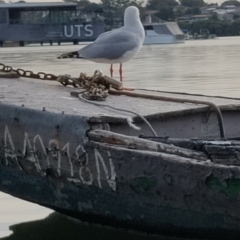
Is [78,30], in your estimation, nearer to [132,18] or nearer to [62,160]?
[132,18]

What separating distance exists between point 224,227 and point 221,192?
0.20 metres

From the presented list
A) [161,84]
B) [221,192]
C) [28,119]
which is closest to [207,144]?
[221,192]

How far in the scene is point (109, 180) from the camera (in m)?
4.46

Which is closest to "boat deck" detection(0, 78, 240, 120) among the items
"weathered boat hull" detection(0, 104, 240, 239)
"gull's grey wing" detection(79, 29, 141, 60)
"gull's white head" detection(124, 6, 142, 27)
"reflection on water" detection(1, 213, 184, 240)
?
"weathered boat hull" detection(0, 104, 240, 239)

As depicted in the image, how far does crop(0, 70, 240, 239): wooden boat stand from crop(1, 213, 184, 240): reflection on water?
0.14 meters

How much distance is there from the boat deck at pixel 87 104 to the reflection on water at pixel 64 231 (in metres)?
0.66

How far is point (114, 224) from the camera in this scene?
15.4ft

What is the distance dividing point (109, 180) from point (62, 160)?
1.31ft

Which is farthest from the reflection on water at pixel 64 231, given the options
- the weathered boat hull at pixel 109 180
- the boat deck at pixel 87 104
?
the boat deck at pixel 87 104

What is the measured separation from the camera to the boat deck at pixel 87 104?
16.5 ft

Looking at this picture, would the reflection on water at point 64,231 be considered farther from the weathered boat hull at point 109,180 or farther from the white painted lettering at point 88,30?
the white painted lettering at point 88,30

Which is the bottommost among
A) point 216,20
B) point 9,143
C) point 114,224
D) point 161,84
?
point 216,20

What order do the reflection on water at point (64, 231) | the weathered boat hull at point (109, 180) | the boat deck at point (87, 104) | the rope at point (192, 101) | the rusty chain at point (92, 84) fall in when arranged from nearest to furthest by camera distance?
the weathered boat hull at point (109, 180)
the reflection on water at point (64, 231)
the boat deck at point (87, 104)
the rope at point (192, 101)
the rusty chain at point (92, 84)

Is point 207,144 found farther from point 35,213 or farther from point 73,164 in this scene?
point 35,213
